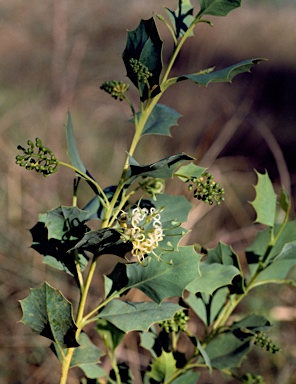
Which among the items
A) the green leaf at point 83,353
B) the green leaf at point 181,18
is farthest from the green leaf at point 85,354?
the green leaf at point 181,18

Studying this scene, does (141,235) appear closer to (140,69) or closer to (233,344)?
(140,69)

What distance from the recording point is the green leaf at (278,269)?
2.84 ft

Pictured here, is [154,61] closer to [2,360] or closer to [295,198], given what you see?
[2,360]

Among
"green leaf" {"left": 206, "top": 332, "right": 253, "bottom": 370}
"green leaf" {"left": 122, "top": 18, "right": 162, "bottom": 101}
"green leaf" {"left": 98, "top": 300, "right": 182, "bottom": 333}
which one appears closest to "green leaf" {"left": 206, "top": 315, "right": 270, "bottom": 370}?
"green leaf" {"left": 206, "top": 332, "right": 253, "bottom": 370}

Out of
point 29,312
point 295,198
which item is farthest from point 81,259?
point 295,198

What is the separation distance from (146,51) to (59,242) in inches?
11.9

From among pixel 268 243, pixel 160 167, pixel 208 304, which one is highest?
pixel 160 167

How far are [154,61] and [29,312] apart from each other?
379 millimetres

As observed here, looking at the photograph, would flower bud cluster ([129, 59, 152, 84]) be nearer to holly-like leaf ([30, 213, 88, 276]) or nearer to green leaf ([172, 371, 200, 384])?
holly-like leaf ([30, 213, 88, 276])

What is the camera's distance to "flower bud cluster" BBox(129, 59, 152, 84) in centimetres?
68

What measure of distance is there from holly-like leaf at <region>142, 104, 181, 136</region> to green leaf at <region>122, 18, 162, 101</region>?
10 cm

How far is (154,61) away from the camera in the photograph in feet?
2.26

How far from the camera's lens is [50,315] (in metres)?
0.66

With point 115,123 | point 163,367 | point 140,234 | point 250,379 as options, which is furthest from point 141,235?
point 115,123
